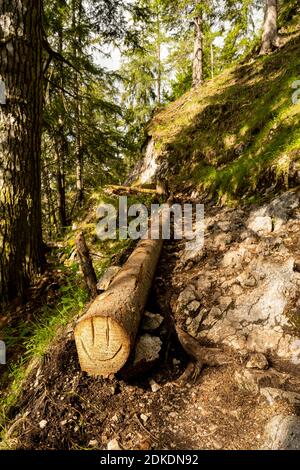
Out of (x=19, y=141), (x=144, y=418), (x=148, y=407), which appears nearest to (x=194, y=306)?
(x=148, y=407)

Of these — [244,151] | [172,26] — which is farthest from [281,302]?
[172,26]

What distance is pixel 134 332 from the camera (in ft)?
9.19

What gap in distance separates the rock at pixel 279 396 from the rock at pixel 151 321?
1.17 m

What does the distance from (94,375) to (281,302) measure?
75.5 inches

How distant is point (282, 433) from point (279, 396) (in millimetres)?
310

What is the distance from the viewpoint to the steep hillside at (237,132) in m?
5.31

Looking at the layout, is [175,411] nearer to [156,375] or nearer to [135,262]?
[156,375]

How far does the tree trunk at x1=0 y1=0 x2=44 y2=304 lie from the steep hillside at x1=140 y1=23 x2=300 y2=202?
3.31m

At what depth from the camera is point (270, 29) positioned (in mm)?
10102

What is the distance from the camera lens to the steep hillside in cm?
531

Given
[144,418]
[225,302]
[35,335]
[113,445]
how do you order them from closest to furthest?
[113,445], [144,418], [225,302], [35,335]

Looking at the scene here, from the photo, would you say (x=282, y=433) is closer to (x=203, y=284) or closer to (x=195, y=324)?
(x=195, y=324)

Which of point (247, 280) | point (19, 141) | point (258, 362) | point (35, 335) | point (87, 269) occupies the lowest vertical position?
point (35, 335)

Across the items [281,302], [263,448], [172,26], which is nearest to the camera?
[263,448]
